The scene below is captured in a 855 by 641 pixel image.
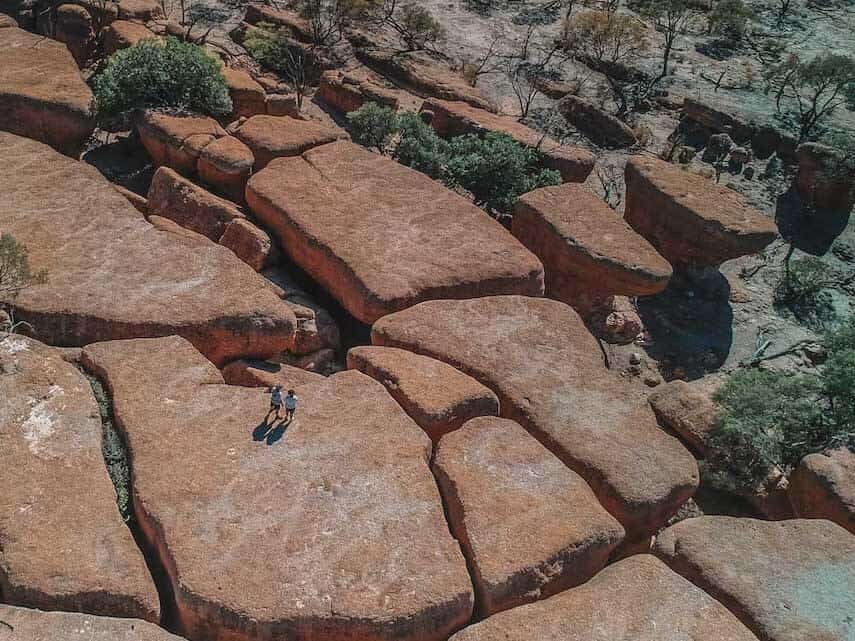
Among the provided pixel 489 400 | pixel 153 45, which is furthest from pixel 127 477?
pixel 153 45

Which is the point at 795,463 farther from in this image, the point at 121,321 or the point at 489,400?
the point at 121,321

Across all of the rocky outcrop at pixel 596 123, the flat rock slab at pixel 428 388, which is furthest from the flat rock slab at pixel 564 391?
the rocky outcrop at pixel 596 123

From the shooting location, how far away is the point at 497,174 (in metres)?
14.3

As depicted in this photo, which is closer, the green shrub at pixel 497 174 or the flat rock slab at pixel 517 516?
the flat rock slab at pixel 517 516

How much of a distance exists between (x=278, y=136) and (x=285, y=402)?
6.28 meters

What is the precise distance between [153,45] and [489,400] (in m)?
9.50

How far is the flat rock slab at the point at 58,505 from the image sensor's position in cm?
671

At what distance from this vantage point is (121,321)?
9469 mm

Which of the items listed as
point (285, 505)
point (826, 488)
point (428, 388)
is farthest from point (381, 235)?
point (826, 488)

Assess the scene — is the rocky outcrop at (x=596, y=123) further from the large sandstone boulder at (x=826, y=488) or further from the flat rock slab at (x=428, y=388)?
the flat rock slab at (x=428, y=388)

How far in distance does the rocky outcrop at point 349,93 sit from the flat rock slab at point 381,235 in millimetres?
4522

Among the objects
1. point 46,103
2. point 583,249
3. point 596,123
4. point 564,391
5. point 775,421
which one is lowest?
point 596,123

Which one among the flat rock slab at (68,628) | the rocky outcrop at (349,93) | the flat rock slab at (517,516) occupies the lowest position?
the rocky outcrop at (349,93)

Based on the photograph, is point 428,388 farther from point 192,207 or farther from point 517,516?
point 192,207
